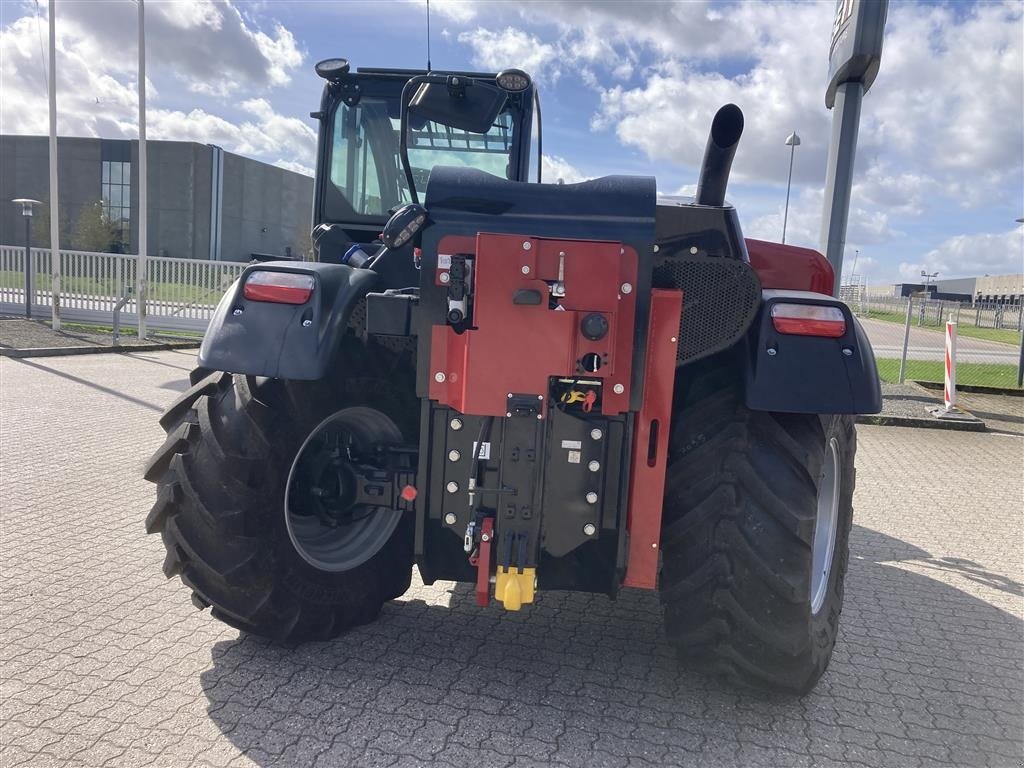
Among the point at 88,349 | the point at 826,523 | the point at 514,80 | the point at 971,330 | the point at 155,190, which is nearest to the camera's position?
the point at 514,80

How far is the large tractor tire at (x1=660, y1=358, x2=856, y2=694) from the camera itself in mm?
2729

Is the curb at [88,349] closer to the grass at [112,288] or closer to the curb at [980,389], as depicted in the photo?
the grass at [112,288]

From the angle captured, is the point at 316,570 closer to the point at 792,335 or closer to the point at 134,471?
the point at 792,335

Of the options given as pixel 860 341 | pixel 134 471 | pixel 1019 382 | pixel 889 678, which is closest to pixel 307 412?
pixel 860 341

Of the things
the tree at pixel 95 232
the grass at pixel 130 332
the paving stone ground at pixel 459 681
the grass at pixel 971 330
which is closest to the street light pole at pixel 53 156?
the grass at pixel 130 332

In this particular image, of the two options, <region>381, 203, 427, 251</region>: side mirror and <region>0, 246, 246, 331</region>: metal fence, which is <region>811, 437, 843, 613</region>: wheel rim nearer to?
<region>381, 203, 427, 251</region>: side mirror

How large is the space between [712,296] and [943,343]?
2785 cm

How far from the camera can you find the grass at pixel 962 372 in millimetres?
15703

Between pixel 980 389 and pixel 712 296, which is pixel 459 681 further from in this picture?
pixel 980 389

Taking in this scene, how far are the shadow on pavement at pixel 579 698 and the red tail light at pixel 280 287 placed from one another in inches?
55.7

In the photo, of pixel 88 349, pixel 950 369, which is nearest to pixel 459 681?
pixel 950 369

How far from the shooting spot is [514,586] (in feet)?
8.89

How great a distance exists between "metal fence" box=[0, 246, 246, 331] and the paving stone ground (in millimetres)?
12511

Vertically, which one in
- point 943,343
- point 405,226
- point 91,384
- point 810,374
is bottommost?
point 91,384
